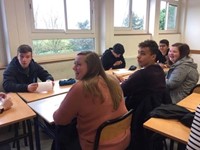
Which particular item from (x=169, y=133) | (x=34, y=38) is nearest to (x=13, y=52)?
(x=34, y=38)

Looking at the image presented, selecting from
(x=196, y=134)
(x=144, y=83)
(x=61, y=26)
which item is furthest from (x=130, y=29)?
(x=196, y=134)

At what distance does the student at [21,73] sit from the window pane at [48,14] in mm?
978

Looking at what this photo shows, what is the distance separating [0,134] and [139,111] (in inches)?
78.2

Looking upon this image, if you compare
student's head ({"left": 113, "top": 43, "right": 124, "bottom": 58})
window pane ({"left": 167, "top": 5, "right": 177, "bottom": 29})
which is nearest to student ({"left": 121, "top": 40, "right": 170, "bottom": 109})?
student's head ({"left": 113, "top": 43, "right": 124, "bottom": 58})

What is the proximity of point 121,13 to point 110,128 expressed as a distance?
12.3 ft

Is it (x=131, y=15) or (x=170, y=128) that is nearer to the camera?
(x=170, y=128)

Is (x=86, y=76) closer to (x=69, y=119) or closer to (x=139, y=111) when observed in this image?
(x=69, y=119)

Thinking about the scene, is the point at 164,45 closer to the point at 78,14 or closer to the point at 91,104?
the point at 78,14

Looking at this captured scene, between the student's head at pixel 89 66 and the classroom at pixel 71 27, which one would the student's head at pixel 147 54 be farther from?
the classroom at pixel 71 27

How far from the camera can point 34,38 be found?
3.01 meters

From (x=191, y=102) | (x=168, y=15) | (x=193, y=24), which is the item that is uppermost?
(x=168, y=15)

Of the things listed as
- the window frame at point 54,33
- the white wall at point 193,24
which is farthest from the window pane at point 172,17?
the window frame at point 54,33

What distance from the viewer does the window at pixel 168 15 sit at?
220 inches

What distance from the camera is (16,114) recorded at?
1474mm
